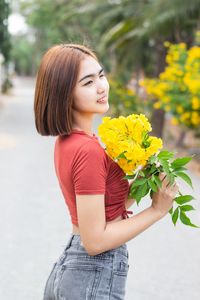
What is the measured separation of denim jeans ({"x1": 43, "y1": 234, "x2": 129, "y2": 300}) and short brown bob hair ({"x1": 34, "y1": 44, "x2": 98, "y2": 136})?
0.44m

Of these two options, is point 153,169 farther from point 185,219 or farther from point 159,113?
point 159,113

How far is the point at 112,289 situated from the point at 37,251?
118 inches

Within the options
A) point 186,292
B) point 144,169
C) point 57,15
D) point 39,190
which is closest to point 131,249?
point 186,292

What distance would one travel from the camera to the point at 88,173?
176cm

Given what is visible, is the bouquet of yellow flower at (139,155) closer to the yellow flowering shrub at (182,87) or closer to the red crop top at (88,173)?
the red crop top at (88,173)

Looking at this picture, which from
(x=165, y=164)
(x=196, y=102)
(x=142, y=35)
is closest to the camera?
(x=165, y=164)

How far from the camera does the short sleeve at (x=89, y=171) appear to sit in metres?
1.76

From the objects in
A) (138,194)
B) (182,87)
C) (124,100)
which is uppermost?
(138,194)

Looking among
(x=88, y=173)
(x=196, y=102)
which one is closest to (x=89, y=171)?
(x=88, y=173)

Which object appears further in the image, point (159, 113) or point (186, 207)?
point (159, 113)

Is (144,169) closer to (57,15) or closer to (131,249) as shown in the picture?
(131,249)

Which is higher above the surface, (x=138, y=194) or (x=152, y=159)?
(x=152, y=159)

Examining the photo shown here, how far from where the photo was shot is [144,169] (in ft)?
6.27

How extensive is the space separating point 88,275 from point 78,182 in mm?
374
